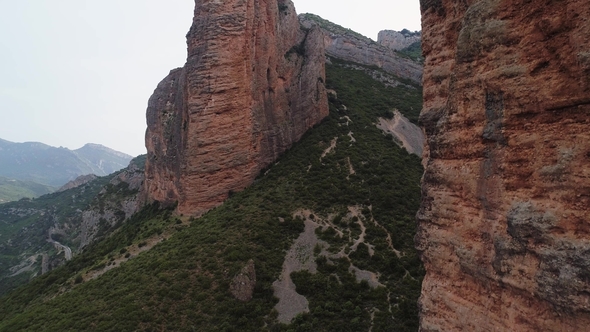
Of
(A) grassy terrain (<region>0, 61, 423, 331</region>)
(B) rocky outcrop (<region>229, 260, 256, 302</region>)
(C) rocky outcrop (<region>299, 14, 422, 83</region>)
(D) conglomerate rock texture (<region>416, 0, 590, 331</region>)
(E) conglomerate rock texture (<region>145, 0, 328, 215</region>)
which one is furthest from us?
(C) rocky outcrop (<region>299, 14, 422, 83</region>)

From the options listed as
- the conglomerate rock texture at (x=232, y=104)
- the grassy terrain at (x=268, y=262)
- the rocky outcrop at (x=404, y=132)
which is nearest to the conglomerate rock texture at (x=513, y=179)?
the grassy terrain at (x=268, y=262)

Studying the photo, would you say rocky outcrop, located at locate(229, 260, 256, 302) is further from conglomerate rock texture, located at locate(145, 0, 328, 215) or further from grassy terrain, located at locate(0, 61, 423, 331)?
conglomerate rock texture, located at locate(145, 0, 328, 215)

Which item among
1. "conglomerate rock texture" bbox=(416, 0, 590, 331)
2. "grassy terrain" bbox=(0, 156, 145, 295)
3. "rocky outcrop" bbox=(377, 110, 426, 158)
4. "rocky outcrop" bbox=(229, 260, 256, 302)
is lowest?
"grassy terrain" bbox=(0, 156, 145, 295)

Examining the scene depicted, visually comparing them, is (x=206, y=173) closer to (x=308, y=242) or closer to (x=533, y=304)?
(x=308, y=242)

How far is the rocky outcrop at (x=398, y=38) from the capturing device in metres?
111

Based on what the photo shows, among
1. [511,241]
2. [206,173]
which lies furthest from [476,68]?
[206,173]

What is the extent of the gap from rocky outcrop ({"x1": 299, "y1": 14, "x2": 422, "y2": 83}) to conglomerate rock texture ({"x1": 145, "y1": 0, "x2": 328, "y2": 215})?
90.5 feet

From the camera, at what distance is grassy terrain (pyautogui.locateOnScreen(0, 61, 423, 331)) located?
20.0 meters

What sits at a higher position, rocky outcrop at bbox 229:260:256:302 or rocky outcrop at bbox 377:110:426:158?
rocky outcrop at bbox 377:110:426:158

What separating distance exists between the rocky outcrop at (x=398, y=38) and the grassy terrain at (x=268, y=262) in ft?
270

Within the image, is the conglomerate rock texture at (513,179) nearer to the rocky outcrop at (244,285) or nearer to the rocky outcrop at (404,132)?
the rocky outcrop at (244,285)

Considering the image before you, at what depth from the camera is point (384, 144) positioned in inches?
1539

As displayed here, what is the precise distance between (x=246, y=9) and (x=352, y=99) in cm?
1909

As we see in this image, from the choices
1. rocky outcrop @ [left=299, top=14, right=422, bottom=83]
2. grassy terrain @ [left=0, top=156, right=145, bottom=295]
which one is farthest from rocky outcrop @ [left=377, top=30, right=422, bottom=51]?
grassy terrain @ [left=0, top=156, right=145, bottom=295]
